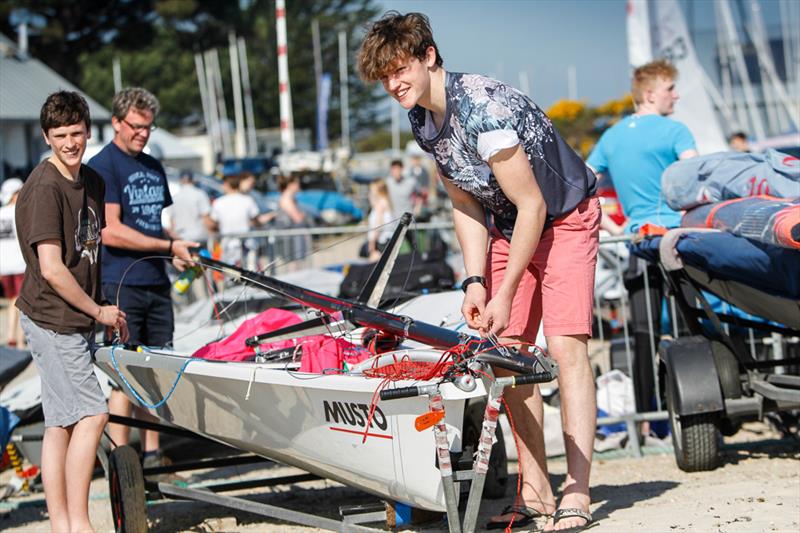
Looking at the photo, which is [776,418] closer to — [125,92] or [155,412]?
[155,412]

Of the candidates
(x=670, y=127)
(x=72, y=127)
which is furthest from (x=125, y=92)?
(x=670, y=127)

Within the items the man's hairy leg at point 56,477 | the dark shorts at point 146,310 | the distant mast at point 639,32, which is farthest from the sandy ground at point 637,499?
the distant mast at point 639,32

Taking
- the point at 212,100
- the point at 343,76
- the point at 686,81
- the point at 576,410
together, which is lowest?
the point at 576,410

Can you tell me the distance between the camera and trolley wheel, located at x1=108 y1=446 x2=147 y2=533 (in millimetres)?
4926

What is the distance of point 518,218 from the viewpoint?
14.0ft

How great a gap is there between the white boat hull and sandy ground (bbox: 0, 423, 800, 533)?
0.70 metres

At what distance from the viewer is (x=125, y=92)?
19.3 ft

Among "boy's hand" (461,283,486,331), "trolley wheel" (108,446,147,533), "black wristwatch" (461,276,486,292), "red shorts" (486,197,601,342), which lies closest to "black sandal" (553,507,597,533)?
"red shorts" (486,197,601,342)

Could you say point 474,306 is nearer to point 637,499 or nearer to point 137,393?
point 637,499

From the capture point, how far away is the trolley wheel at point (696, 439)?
5836mm

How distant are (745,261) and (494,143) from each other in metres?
1.83

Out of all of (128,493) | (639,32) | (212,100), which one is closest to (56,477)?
(128,493)

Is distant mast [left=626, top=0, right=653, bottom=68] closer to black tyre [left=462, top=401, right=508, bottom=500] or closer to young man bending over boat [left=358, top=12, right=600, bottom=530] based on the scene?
black tyre [left=462, top=401, right=508, bottom=500]

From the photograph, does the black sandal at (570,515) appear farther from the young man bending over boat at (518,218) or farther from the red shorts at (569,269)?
the red shorts at (569,269)
